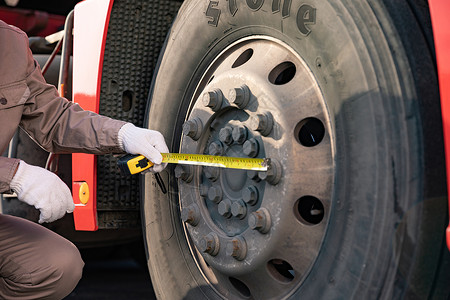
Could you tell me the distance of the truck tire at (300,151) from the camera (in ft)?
4.10

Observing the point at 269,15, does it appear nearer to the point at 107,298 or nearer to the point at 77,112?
the point at 77,112

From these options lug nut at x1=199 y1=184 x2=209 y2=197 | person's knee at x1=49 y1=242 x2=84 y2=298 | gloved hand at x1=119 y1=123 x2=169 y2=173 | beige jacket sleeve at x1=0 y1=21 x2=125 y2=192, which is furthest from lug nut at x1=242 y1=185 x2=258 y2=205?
person's knee at x1=49 y1=242 x2=84 y2=298

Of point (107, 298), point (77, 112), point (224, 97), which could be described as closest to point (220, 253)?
point (224, 97)

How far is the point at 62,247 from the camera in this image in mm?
2027

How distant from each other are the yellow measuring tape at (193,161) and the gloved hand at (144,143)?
2 cm

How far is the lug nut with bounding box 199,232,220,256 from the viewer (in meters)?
1.78

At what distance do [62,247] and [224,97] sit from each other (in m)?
0.80

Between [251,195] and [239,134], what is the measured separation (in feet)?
0.62

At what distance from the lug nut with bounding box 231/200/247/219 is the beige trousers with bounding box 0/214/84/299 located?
0.69m

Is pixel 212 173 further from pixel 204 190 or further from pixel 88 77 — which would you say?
pixel 88 77

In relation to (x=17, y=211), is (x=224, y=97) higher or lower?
higher

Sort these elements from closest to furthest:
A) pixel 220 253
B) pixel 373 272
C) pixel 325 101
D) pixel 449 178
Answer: pixel 449 178, pixel 373 272, pixel 325 101, pixel 220 253

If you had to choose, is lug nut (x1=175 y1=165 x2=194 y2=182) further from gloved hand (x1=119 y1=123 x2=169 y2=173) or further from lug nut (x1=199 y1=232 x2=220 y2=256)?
lug nut (x1=199 y1=232 x2=220 y2=256)

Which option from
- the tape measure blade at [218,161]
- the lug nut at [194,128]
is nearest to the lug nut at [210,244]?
the tape measure blade at [218,161]
